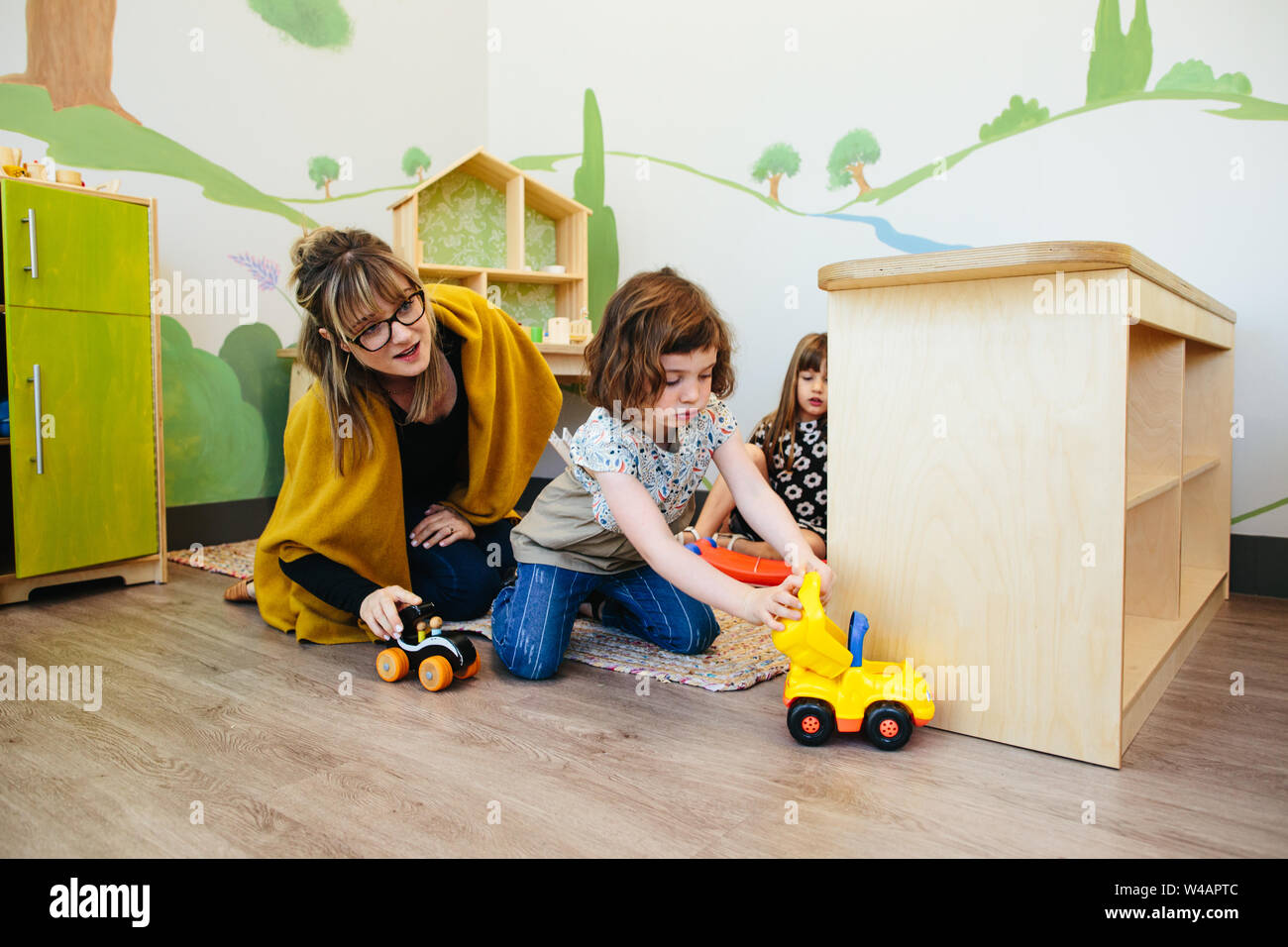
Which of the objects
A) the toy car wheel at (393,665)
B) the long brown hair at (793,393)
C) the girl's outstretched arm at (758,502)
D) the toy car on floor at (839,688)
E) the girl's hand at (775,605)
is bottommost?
the toy car wheel at (393,665)

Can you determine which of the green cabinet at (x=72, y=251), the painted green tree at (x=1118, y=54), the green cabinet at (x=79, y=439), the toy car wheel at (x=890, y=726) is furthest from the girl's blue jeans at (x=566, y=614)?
the painted green tree at (x=1118, y=54)

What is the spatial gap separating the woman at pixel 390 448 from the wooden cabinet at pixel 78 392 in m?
0.42

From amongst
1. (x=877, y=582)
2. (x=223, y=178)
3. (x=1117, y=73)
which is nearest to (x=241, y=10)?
(x=223, y=178)

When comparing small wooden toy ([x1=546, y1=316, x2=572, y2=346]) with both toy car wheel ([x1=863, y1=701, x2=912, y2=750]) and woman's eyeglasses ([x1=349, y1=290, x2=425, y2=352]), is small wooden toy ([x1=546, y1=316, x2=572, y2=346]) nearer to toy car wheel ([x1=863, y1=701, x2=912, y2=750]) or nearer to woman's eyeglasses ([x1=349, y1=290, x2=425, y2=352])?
woman's eyeglasses ([x1=349, y1=290, x2=425, y2=352])

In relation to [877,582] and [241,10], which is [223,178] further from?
[877,582]

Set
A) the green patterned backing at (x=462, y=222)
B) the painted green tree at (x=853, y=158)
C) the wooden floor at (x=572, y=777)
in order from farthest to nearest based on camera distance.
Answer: the green patterned backing at (x=462, y=222)
the painted green tree at (x=853, y=158)
the wooden floor at (x=572, y=777)

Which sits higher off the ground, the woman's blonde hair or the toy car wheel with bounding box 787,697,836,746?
the woman's blonde hair

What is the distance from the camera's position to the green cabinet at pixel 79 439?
2.00m

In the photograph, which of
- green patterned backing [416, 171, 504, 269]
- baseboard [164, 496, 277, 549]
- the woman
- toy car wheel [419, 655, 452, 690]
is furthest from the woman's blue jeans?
green patterned backing [416, 171, 504, 269]

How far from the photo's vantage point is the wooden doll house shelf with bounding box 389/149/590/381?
308 cm

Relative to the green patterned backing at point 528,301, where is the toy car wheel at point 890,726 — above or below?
below

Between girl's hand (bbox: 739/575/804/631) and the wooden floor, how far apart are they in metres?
0.18

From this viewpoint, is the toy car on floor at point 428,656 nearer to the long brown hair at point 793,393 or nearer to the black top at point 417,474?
the black top at point 417,474

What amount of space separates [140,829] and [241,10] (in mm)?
2671
